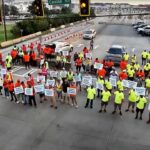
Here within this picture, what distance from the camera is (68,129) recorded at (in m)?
15.5

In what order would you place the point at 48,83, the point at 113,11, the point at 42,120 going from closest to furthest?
the point at 42,120 → the point at 48,83 → the point at 113,11

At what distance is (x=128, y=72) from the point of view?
21578mm

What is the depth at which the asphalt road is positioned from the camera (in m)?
14.0

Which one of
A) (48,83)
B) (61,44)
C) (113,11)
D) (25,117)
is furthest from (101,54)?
(113,11)

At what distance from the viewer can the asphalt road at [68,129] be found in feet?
46.0

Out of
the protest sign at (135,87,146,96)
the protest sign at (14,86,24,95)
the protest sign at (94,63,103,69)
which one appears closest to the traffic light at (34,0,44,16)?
the protest sign at (14,86,24,95)

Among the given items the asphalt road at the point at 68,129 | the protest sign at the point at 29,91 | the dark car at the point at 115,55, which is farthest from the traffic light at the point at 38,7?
the dark car at the point at 115,55

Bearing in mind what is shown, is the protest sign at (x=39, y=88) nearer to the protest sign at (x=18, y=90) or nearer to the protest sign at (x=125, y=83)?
the protest sign at (x=18, y=90)

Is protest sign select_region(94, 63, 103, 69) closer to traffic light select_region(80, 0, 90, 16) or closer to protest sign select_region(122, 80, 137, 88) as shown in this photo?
protest sign select_region(122, 80, 137, 88)

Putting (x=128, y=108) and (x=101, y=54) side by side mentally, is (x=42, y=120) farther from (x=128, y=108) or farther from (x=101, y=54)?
(x=101, y=54)

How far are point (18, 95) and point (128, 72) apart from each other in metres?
7.72

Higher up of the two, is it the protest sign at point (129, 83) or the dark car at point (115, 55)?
the dark car at point (115, 55)

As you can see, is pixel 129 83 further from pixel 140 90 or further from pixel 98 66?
pixel 98 66

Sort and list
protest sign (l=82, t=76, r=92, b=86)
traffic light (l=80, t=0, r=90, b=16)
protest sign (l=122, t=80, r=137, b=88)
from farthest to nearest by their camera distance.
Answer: protest sign (l=82, t=76, r=92, b=86) → protest sign (l=122, t=80, r=137, b=88) → traffic light (l=80, t=0, r=90, b=16)
